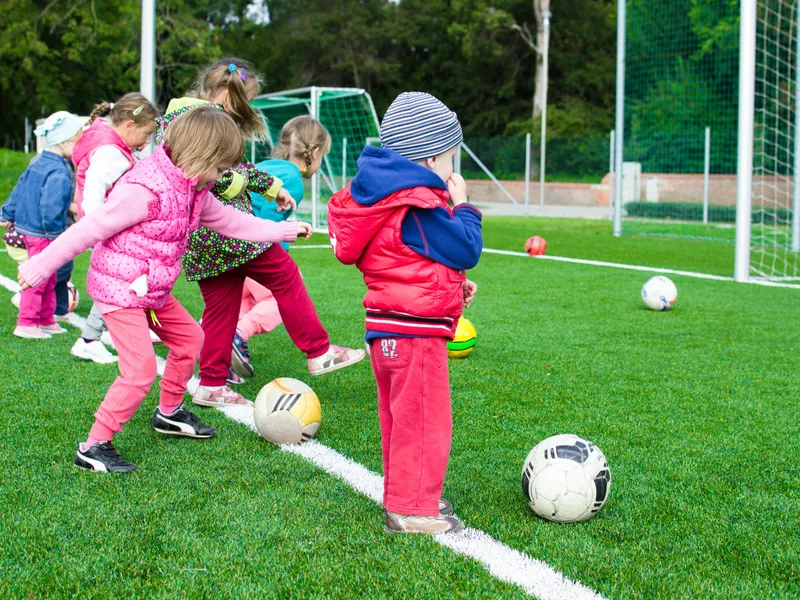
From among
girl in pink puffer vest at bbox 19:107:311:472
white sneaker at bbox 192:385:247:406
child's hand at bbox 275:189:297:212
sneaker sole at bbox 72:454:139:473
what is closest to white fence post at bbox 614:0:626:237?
child's hand at bbox 275:189:297:212

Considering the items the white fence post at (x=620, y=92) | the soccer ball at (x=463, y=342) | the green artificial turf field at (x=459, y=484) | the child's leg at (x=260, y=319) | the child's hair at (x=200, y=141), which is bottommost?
the green artificial turf field at (x=459, y=484)

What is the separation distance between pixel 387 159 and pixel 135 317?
1.49 metres

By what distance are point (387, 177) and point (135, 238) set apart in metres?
1.32

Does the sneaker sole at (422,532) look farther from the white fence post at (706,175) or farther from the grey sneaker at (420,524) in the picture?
the white fence post at (706,175)

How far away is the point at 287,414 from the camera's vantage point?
3.97 meters

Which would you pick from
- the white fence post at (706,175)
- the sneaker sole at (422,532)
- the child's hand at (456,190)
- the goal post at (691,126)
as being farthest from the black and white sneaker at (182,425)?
the white fence post at (706,175)

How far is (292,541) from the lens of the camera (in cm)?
294

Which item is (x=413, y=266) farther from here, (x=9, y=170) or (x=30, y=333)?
(x=9, y=170)

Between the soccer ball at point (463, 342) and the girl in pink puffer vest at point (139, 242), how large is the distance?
2.40 m

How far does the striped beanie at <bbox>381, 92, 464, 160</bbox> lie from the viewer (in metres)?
2.89

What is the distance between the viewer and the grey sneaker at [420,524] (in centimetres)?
298

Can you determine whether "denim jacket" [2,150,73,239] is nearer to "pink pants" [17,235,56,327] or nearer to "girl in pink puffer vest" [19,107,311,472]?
"pink pants" [17,235,56,327]

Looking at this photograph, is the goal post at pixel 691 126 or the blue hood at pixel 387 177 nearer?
the blue hood at pixel 387 177

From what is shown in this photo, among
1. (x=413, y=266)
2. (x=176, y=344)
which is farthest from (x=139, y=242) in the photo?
(x=413, y=266)
